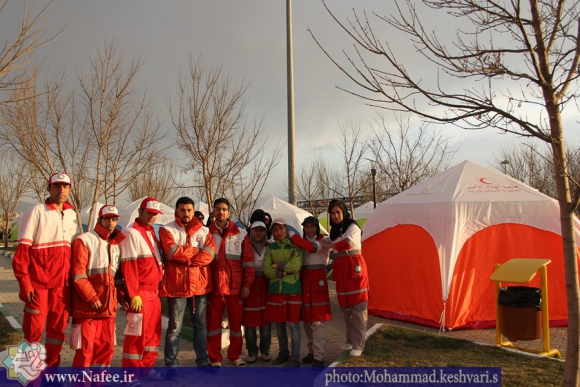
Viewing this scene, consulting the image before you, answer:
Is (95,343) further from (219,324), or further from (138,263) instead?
(219,324)

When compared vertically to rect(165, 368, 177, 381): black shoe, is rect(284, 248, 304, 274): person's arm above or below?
above

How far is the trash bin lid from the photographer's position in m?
6.20

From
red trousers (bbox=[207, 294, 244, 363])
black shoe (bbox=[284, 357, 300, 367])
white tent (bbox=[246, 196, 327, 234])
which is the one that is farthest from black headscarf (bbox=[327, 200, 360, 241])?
white tent (bbox=[246, 196, 327, 234])

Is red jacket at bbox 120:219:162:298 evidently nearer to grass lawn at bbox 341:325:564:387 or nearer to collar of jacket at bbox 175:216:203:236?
collar of jacket at bbox 175:216:203:236

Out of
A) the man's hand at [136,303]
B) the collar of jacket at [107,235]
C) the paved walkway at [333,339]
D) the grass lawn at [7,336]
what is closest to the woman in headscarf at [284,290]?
the paved walkway at [333,339]

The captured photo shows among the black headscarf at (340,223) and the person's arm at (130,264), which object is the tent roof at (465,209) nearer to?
the black headscarf at (340,223)

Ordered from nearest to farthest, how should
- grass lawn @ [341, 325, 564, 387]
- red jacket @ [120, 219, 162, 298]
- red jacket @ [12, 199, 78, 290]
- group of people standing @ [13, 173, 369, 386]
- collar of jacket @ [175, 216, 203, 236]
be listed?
1. red jacket @ [12, 199, 78, 290]
2. group of people standing @ [13, 173, 369, 386]
3. red jacket @ [120, 219, 162, 298]
4. grass lawn @ [341, 325, 564, 387]
5. collar of jacket @ [175, 216, 203, 236]

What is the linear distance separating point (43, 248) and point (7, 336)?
9.71 ft

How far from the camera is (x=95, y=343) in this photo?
192 inches

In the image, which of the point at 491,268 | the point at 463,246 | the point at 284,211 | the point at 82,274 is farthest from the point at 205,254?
the point at 284,211

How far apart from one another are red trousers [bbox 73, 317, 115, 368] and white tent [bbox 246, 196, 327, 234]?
38.3ft

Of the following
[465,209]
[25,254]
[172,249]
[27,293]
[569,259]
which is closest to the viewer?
[569,259]

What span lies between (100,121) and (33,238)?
21.2 ft

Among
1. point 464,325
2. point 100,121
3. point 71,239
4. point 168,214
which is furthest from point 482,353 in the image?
point 168,214
